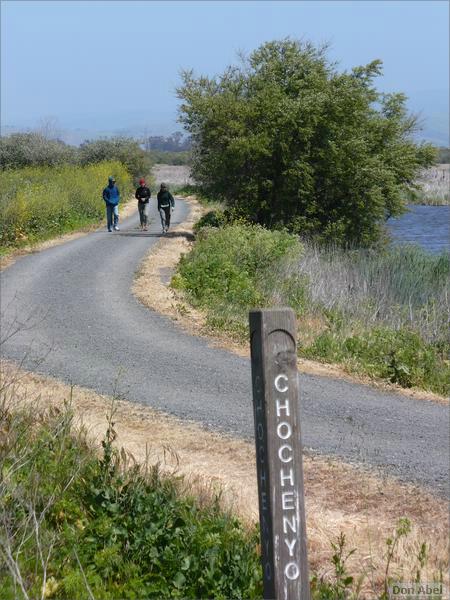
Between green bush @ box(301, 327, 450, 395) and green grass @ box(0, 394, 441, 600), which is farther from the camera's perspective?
green bush @ box(301, 327, 450, 395)

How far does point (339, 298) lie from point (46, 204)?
589 inches

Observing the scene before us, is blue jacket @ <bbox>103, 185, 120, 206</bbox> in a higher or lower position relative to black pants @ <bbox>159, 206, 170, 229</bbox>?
higher

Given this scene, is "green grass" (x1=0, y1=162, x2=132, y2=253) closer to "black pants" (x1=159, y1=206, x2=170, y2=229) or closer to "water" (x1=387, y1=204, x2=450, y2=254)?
"black pants" (x1=159, y1=206, x2=170, y2=229)

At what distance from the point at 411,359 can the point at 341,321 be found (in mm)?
3158

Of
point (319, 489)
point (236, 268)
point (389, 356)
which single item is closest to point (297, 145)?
point (236, 268)

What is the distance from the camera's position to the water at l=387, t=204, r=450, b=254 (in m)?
37.7

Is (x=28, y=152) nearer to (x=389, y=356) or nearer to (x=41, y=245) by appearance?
(x=41, y=245)

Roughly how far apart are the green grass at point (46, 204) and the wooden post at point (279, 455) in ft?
74.3

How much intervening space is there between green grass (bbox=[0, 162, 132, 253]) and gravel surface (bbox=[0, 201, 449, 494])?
24.5 feet

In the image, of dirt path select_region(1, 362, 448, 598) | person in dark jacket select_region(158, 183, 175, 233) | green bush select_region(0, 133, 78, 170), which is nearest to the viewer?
dirt path select_region(1, 362, 448, 598)

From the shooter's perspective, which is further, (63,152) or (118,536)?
(63,152)

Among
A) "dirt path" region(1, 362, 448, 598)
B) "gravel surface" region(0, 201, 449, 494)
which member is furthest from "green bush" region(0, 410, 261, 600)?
"gravel surface" region(0, 201, 449, 494)

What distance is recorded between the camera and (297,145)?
1208 inches

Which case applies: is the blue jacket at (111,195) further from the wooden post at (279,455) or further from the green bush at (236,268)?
the wooden post at (279,455)
